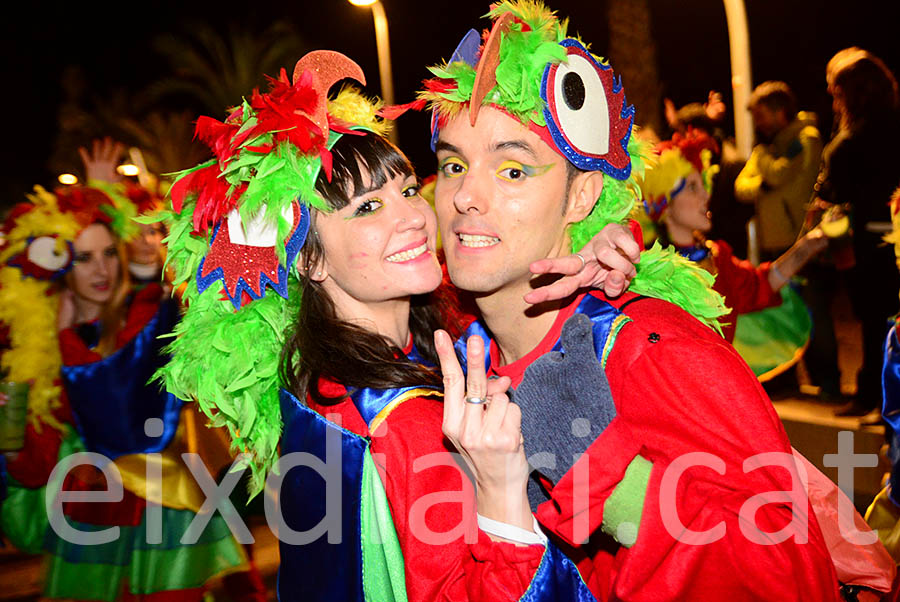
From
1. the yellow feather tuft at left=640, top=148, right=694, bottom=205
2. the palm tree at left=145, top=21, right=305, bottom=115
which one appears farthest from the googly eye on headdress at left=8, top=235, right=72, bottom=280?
the palm tree at left=145, top=21, right=305, bottom=115

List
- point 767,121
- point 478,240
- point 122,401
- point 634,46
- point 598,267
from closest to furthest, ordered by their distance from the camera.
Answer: point 598,267 < point 478,240 < point 122,401 < point 767,121 < point 634,46

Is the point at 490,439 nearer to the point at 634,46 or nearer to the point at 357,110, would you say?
the point at 357,110

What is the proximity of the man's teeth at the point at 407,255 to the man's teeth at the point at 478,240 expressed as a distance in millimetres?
332

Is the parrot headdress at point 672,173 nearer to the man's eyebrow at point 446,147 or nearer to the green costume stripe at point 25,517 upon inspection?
the man's eyebrow at point 446,147

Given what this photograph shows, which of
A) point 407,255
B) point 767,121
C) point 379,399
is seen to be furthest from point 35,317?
point 767,121

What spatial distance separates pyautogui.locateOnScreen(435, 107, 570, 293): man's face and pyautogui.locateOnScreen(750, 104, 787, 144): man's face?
428cm

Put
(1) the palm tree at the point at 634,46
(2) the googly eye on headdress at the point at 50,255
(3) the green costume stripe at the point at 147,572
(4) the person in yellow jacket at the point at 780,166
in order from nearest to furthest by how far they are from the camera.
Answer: (3) the green costume stripe at the point at 147,572 < (2) the googly eye on headdress at the point at 50,255 < (4) the person in yellow jacket at the point at 780,166 < (1) the palm tree at the point at 634,46

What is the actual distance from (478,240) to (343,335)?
1.77ft

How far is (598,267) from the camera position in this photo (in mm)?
1866

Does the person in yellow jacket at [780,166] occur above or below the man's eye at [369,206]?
above

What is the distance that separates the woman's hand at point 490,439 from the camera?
1.49 m

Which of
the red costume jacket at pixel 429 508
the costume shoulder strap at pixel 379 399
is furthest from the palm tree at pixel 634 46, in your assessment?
the red costume jacket at pixel 429 508

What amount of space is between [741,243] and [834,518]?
464 centimetres

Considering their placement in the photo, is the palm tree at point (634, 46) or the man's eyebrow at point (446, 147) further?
the palm tree at point (634, 46)
